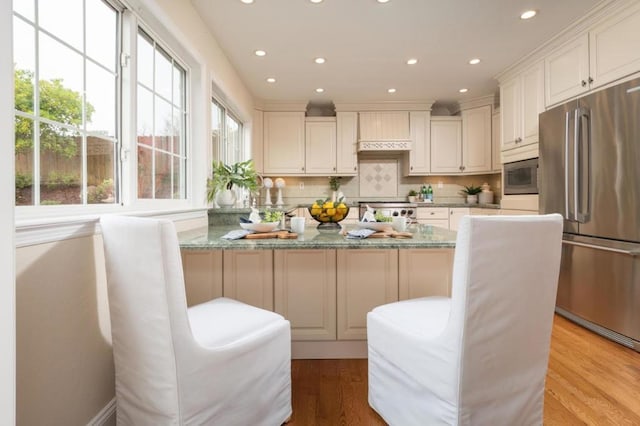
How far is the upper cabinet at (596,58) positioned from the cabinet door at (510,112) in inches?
17.2

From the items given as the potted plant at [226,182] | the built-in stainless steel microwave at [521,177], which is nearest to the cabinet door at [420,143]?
the built-in stainless steel microwave at [521,177]

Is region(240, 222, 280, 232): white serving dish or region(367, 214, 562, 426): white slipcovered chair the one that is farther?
region(240, 222, 280, 232): white serving dish

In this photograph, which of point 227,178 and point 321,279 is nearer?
point 321,279

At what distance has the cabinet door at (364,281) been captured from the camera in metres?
1.91

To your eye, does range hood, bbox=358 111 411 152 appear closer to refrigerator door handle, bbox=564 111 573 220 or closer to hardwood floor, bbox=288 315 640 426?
refrigerator door handle, bbox=564 111 573 220

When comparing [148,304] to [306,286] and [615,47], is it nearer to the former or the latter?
[306,286]

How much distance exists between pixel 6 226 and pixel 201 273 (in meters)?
1.34

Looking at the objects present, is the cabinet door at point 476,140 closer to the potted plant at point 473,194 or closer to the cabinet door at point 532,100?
the potted plant at point 473,194

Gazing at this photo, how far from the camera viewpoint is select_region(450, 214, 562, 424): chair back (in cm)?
103

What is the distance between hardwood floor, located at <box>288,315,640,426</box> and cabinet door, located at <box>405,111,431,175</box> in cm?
327

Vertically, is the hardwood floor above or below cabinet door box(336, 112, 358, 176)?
below

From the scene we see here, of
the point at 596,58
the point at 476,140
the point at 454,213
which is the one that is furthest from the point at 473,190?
the point at 596,58

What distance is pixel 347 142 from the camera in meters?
5.03

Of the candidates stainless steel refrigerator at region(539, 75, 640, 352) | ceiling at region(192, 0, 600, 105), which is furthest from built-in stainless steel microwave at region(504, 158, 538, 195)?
ceiling at region(192, 0, 600, 105)
